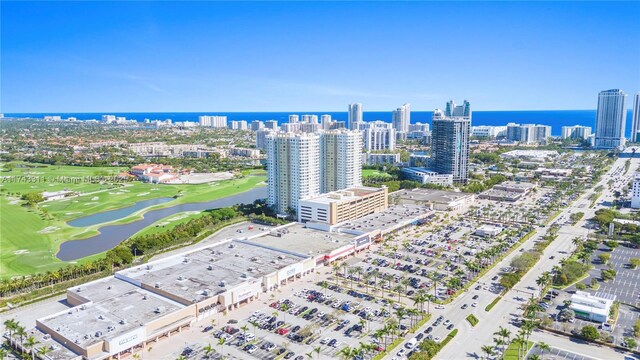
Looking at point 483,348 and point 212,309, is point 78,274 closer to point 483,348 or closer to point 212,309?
point 212,309

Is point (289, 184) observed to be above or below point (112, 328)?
above

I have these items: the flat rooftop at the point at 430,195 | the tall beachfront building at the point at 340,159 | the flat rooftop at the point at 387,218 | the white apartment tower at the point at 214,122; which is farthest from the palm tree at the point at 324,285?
the white apartment tower at the point at 214,122

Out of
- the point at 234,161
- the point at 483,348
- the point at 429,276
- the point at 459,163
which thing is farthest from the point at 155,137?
the point at 483,348

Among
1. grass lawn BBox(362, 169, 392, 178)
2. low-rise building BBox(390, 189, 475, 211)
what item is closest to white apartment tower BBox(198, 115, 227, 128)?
grass lawn BBox(362, 169, 392, 178)

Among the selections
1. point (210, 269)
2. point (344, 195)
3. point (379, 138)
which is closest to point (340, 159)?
point (344, 195)

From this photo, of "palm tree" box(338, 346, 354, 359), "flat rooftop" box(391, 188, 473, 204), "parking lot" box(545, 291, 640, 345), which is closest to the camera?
"palm tree" box(338, 346, 354, 359)

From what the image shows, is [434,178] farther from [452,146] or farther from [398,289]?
[398,289]

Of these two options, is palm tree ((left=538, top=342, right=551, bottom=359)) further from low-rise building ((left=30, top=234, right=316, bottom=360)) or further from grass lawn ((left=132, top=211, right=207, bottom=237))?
grass lawn ((left=132, top=211, right=207, bottom=237))
